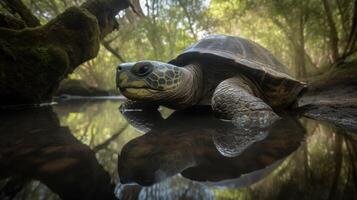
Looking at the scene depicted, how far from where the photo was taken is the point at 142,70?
2.38 m

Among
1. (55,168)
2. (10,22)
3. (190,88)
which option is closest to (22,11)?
(10,22)

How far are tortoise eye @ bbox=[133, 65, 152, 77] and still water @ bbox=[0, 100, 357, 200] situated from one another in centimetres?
90

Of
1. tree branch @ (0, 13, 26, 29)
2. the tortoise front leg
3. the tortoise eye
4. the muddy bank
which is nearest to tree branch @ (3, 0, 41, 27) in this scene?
tree branch @ (0, 13, 26, 29)

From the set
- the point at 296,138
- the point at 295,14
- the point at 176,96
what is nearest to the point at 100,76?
the point at 295,14

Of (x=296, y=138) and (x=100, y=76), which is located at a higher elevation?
(x=296, y=138)

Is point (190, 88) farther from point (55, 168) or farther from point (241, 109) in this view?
point (55, 168)

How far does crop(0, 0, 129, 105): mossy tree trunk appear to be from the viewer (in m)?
3.45

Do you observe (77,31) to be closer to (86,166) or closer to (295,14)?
(86,166)

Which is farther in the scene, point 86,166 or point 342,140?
point 342,140

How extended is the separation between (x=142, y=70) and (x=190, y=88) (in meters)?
0.69

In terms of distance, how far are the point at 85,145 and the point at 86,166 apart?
45 centimetres

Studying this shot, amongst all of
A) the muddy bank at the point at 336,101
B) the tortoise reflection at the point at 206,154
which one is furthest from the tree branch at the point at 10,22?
the muddy bank at the point at 336,101

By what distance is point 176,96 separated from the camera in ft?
8.69

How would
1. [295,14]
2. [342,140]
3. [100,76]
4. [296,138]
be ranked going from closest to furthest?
[342,140] < [296,138] < [295,14] < [100,76]
